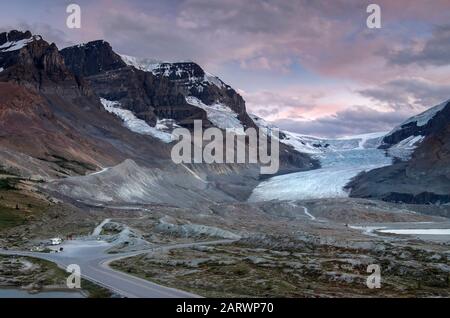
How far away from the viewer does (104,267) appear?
260 feet

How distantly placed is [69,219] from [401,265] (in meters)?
88.3

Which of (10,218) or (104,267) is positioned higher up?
(10,218)

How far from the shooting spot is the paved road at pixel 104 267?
5853cm

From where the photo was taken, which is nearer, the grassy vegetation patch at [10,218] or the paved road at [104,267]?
the paved road at [104,267]

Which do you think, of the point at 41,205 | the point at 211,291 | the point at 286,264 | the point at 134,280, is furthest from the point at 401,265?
the point at 41,205

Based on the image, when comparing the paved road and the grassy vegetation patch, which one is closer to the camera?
the paved road

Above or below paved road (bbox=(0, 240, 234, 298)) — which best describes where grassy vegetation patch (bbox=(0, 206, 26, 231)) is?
above

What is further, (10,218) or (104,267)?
(10,218)

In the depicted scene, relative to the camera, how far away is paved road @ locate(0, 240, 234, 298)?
192ft

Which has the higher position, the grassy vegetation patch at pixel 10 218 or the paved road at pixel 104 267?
the grassy vegetation patch at pixel 10 218

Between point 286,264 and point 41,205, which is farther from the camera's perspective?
point 41,205
